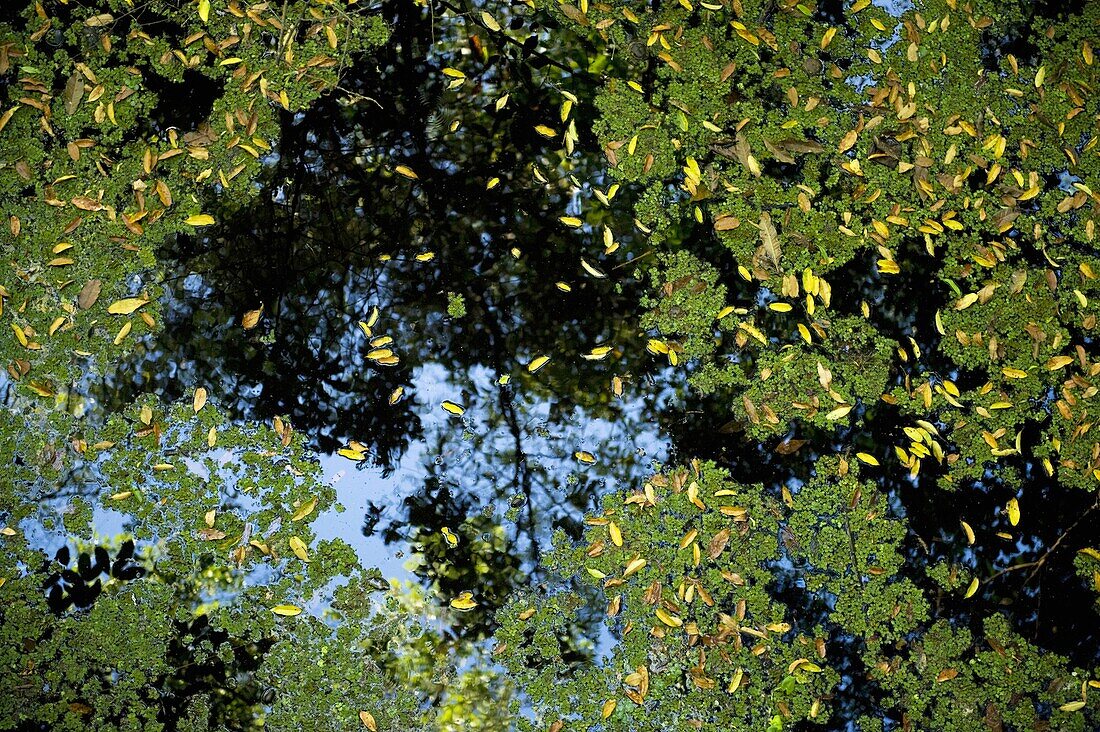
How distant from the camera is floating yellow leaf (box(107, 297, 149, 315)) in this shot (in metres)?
2.14

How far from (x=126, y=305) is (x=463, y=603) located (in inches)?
50.4

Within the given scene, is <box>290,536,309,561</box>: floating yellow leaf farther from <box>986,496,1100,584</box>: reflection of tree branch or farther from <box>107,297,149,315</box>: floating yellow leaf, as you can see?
<box>986,496,1100,584</box>: reflection of tree branch

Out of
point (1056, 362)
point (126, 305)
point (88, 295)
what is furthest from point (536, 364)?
point (1056, 362)

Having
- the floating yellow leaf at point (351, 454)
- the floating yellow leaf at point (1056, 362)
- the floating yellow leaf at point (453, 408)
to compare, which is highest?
the floating yellow leaf at point (453, 408)

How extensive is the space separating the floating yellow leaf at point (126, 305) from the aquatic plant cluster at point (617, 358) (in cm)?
2

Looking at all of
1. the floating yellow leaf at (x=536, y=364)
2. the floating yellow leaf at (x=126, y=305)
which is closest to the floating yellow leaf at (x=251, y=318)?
the floating yellow leaf at (x=126, y=305)

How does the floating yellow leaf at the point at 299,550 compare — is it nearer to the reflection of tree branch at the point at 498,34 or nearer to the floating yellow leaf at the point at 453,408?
the floating yellow leaf at the point at 453,408

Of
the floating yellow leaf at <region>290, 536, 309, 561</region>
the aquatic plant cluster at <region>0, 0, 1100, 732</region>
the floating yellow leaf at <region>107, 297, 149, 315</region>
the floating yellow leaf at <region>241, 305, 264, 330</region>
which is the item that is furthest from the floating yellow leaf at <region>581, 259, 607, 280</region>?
the floating yellow leaf at <region>107, 297, 149, 315</region>

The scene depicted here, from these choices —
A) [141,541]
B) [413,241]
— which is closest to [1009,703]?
[413,241]

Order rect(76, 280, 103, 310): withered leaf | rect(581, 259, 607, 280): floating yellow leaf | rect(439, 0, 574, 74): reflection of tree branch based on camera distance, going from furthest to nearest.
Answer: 1. rect(439, 0, 574, 74): reflection of tree branch
2. rect(581, 259, 607, 280): floating yellow leaf
3. rect(76, 280, 103, 310): withered leaf

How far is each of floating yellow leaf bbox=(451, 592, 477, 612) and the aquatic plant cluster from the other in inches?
0.5

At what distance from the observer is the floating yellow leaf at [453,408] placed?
7.20ft

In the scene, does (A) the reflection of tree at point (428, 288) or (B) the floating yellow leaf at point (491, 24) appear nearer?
(A) the reflection of tree at point (428, 288)

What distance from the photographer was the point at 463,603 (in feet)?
6.80
